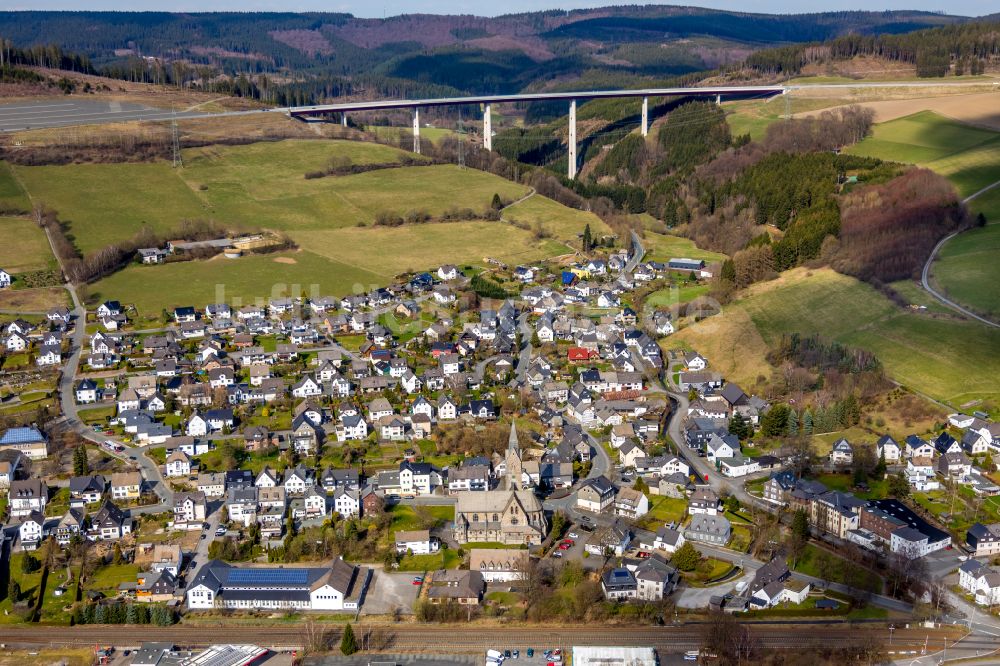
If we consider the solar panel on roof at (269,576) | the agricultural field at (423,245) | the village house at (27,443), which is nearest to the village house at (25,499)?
the village house at (27,443)

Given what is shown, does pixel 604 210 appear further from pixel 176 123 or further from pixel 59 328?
→ pixel 59 328

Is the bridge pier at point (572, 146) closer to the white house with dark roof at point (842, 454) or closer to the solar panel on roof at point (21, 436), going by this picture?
the white house with dark roof at point (842, 454)

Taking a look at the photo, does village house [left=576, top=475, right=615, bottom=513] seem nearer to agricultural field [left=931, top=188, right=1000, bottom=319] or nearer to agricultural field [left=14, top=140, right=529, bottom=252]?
agricultural field [left=931, top=188, right=1000, bottom=319]

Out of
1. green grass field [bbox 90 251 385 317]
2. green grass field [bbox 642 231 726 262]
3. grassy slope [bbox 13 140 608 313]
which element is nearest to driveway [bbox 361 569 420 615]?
green grass field [bbox 90 251 385 317]

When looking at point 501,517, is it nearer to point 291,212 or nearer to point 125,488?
point 125,488

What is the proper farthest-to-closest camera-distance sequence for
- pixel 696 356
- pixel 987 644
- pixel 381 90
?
pixel 381 90, pixel 696 356, pixel 987 644

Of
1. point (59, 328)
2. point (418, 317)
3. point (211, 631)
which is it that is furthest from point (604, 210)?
point (211, 631)

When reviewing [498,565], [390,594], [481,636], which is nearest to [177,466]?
[390,594]
